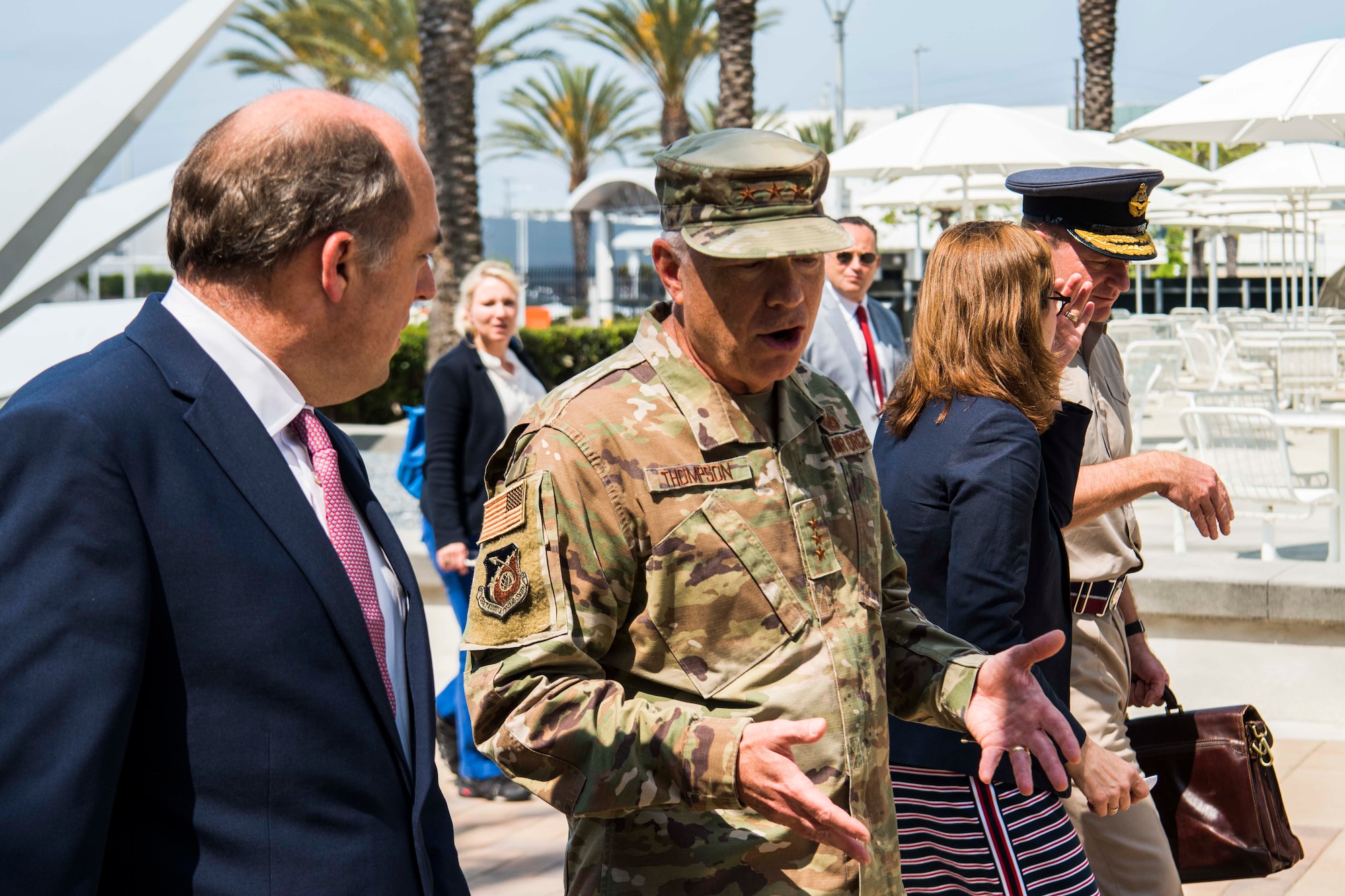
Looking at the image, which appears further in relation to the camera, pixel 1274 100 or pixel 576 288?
pixel 576 288

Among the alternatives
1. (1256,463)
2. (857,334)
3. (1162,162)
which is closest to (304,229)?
(857,334)

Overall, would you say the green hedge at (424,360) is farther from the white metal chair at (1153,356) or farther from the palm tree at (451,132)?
the white metal chair at (1153,356)

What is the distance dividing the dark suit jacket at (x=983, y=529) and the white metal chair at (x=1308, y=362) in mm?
10386

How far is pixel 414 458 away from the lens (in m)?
5.59

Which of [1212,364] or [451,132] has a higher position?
[451,132]

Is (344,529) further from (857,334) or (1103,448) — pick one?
(857,334)

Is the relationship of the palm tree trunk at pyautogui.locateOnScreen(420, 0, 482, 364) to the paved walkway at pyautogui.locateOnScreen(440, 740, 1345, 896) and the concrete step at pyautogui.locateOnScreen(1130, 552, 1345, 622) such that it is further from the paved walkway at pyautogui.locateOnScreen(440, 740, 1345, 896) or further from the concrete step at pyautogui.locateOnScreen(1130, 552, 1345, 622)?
the paved walkway at pyautogui.locateOnScreen(440, 740, 1345, 896)

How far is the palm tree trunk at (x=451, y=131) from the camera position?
16812 millimetres

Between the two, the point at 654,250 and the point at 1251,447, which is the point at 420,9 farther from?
the point at 654,250

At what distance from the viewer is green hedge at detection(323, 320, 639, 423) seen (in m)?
18.0

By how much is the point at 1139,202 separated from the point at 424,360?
15893 mm

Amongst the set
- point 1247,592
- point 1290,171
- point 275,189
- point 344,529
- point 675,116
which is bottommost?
point 1247,592

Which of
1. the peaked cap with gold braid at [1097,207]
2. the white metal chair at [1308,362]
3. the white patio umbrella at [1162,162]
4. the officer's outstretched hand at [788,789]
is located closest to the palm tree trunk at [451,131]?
the white patio umbrella at [1162,162]

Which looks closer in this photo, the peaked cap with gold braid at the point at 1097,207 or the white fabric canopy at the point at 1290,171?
the peaked cap with gold braid at the point at 1097,207
